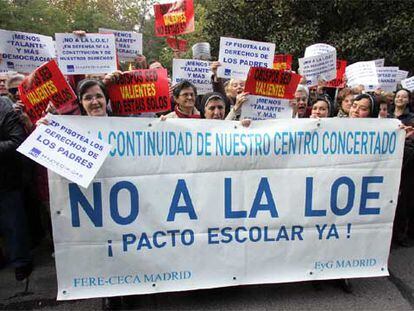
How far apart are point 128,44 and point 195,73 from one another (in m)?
0.99

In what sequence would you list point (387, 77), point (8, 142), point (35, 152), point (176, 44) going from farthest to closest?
1. point (387, 77)
2. point (176, 44)
3. point (8, 142)
4. point (35, 152)

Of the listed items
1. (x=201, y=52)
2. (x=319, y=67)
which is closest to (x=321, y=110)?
(x=319, y=67)

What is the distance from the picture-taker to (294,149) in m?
3.33

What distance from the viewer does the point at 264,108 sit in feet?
11.6

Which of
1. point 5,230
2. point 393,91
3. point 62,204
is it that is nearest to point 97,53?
point 62,204

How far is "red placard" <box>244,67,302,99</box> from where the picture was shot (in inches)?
137

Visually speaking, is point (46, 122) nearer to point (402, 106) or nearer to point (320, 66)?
point (320, 66)

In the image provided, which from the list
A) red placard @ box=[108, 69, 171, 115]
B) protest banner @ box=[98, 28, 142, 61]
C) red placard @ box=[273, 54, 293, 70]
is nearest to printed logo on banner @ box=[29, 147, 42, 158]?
red placard @ box=[108, 69, 171, 115]

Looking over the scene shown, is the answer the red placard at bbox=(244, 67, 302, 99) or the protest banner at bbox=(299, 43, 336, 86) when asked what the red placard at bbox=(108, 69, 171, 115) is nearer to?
the red placard at bbox=(244, 67, 302, 99)

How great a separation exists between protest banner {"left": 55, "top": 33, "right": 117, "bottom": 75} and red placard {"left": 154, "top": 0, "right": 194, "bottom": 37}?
1.87 m

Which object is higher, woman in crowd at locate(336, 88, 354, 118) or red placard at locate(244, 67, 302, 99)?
red placard at locate(244, 67, 302, 99)

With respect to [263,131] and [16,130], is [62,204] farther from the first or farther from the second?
[263,131]

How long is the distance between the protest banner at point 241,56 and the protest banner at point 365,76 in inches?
77.7

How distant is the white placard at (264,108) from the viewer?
11.5ft
